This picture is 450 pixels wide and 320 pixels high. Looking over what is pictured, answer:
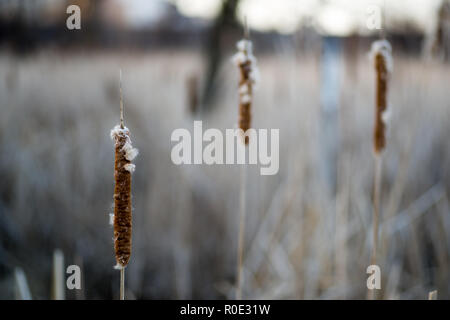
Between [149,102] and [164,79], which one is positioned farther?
[164,79]

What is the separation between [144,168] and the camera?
2.41m

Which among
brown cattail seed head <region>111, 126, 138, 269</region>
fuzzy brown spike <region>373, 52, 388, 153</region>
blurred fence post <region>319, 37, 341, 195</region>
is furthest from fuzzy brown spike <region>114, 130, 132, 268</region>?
blurred fence post <region>319, 37, 341, 195</region>

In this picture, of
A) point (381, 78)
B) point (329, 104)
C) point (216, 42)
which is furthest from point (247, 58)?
point (216, 42)

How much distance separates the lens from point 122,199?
56cm

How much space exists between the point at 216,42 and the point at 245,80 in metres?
2.38

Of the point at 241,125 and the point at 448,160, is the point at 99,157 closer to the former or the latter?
the point at 241,125

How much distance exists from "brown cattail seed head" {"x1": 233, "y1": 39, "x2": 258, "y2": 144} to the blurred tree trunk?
231cm

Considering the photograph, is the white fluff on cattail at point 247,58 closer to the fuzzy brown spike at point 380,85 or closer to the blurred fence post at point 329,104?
the fuzzy brown spike at point 380,85

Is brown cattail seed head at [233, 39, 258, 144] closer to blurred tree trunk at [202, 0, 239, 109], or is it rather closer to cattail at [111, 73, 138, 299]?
cattail at [111, 73, 138, 299]

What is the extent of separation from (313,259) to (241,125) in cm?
103

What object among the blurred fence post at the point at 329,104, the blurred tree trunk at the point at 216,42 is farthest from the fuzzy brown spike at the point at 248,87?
the blurred tree trunk at the point at 216,42

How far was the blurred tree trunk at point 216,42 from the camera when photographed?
288cm

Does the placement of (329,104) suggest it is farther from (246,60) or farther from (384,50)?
(246,60)

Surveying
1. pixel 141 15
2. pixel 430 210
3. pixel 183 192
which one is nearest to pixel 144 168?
pixel 183 192
